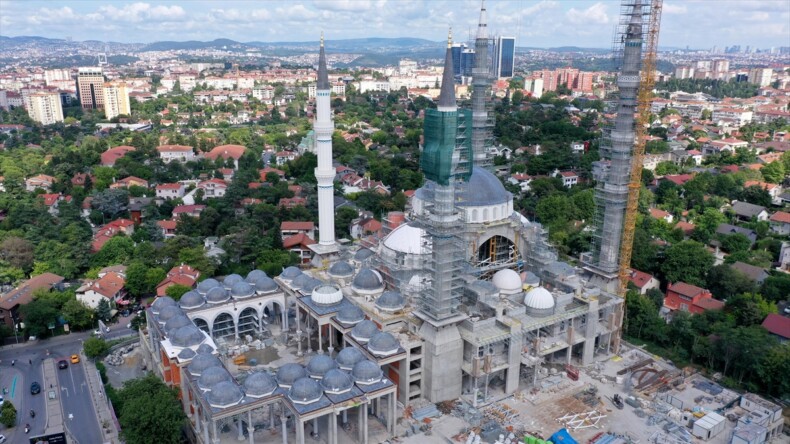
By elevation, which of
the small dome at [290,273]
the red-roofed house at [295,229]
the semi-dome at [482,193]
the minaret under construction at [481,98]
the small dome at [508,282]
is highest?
the minaret under construction at [481,98]

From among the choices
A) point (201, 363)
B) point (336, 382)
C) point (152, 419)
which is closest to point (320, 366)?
point (336, 382)

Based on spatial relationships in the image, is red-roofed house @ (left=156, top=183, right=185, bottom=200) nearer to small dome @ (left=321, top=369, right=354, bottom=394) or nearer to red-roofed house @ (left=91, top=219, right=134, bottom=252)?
red-roofed house @ (left=91, top=219, right=134, bottom=252)

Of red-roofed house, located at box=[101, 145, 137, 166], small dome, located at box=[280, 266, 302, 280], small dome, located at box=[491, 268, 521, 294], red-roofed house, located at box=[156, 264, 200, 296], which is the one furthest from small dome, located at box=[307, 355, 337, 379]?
red-roofed house, located at box=[101, 145, 137, 166]

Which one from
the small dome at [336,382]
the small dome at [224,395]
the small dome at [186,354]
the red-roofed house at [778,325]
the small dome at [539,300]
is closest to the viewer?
the small dome at [224,395]

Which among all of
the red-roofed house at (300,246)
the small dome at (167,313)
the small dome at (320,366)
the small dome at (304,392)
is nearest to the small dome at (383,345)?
the small dome at (320,366)

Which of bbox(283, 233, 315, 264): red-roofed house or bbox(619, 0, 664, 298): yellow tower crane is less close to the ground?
bbox(619, 0, 664, 298): yellow tower crane

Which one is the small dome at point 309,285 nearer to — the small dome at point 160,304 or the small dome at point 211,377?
the small dome at point 160,304

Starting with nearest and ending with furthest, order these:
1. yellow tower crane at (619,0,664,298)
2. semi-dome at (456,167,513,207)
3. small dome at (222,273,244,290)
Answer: yellow tower crane at (619,0,664,298) → semi-dome at (456,167,513,207) → small dome at (222,273,244,290)

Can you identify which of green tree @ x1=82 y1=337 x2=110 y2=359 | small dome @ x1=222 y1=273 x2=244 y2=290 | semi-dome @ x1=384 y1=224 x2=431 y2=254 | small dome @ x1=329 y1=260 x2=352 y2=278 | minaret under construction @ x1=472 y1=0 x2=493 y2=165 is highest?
minaret under construction @ x1=472 y1=0 x2=493 y2=165

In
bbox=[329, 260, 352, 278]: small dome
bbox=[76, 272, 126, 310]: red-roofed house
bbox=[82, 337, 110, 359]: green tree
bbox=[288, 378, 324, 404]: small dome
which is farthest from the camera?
bbox=[76, 272, 126, 310]: red-roofed house
